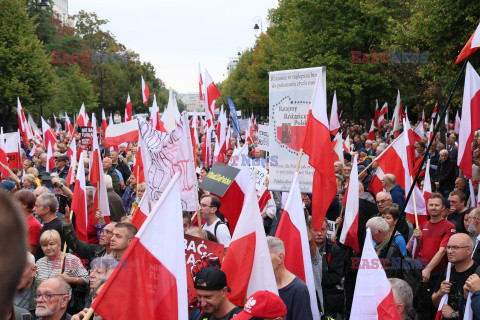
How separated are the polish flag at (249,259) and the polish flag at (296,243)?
42 cm

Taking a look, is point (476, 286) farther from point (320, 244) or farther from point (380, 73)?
point (380, 73)

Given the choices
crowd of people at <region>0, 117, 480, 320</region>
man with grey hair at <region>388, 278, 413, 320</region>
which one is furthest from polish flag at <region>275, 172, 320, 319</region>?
man with grey hair at <region>388, 278, 413, 320</region>

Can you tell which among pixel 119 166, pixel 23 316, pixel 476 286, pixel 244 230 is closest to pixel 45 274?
pixel 23 316

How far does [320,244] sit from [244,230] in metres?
1.84

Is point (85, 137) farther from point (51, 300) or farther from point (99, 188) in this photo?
point (51, 300)

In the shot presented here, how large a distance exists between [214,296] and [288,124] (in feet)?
11.5

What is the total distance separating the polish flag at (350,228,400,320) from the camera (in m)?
4.14

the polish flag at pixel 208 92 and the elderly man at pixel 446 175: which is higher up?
the polish flag at pixel 208 92

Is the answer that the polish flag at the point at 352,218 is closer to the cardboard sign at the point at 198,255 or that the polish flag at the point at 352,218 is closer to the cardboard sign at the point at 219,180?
the cardboard sign at the point at 219,180

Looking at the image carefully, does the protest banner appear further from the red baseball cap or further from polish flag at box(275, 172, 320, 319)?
the red baseball cap

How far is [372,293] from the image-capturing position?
4.22 metres

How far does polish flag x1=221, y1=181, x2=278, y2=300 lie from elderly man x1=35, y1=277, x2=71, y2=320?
129cm

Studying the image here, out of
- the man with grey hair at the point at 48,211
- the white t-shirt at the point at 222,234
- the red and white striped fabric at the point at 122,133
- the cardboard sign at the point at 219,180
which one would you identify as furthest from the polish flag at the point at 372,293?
the red and white striped fabric at the point at 122,133

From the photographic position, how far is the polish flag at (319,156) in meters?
6.11
